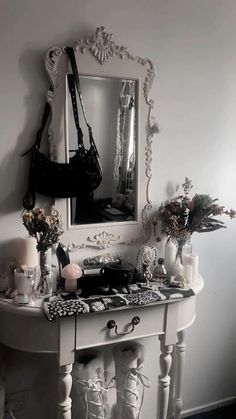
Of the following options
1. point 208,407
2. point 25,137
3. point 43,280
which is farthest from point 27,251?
point 208,407

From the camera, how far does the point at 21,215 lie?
1487mm

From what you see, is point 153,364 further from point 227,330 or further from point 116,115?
point 116,115

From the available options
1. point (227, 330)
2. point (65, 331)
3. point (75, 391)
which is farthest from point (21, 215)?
point (227, 330)

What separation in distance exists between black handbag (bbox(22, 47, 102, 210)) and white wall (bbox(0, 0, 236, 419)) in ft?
0.18

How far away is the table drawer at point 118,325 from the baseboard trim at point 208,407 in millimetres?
841

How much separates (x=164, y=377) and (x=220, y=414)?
0.72m

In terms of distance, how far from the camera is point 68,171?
1.45 m

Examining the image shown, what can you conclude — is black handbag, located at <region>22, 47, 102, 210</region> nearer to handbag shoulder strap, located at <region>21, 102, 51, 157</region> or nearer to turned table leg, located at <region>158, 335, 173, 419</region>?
handbag shoulder strap, located at <region>21, 102, 51, 157</region>

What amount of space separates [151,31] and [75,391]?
5.44ft

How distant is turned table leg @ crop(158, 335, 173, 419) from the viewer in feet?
5.08

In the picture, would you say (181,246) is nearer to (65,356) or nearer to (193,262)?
(193,262)

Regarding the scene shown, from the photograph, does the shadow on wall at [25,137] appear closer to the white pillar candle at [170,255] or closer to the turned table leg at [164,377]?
the white pillar candle at [170,255]

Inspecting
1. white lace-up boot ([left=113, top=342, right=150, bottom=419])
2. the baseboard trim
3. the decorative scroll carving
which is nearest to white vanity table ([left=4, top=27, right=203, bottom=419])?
the decorative scroll carving

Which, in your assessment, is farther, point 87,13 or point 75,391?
point 75,391
